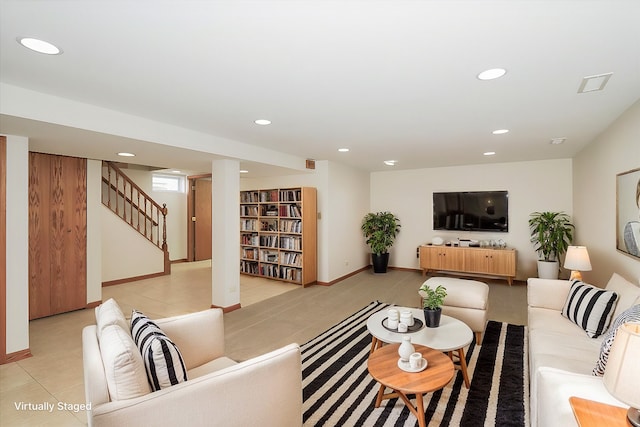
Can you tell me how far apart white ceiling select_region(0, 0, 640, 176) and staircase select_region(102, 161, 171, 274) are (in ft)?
10.3

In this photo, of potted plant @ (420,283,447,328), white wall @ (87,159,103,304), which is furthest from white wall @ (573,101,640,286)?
white wall @ (87,159,103,304)

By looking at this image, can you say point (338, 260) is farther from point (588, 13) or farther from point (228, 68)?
point (588, 13)

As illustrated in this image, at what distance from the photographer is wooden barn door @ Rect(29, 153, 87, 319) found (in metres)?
3.91

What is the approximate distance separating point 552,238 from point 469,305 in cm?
301

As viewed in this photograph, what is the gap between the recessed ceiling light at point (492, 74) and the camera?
2.01 meters

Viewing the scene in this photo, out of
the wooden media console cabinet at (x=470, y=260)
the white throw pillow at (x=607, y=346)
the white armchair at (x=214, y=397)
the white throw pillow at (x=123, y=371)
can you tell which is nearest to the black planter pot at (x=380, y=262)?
the wooden media console cabinet at (x=470, y=260)

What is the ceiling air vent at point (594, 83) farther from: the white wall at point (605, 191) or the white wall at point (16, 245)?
the white wall at point (16, 245)

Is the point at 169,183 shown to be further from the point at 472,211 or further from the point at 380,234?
the point at 472,211

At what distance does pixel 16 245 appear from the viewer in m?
2.85

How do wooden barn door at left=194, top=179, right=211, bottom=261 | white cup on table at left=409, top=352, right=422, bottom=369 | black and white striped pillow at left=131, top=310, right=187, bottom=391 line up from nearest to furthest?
black and white striped pillow at left=131, top=310, right=187, bottom=391, white cup on table at left=409, top=352, right=422, bottom=369, wooden barn door at left=194, top=179, right=211, bottom=261

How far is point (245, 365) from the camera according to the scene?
4.77 ft

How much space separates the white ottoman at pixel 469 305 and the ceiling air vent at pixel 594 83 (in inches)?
79.5

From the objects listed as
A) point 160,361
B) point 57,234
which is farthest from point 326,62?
point 57,234

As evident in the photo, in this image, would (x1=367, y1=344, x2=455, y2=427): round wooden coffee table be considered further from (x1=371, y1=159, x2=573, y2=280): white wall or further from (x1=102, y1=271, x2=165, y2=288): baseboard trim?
(x1=102, y1=271, x2=165, y2=288): baseboard trim
